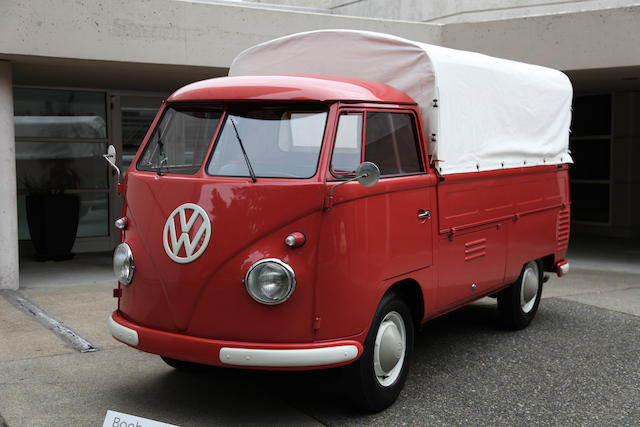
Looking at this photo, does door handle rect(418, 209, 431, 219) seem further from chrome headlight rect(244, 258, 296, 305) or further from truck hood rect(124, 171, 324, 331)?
A: chrome headlight rect(244, 258, 296, 305)

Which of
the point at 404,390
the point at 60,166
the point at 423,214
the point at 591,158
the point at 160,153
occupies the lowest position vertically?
the point at 404,390

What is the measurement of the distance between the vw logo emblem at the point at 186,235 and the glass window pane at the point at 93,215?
8767 millimetres

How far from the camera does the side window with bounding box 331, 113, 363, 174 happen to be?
4527 mm

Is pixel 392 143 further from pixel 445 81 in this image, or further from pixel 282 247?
pixel 282 247

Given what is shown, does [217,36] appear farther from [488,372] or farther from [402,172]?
[488,372]

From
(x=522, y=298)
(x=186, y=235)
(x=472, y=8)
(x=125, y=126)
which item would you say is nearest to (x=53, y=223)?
(x=125, y=126)

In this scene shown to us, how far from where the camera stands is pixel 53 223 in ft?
37.8

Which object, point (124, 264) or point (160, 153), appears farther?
point (160, 153)

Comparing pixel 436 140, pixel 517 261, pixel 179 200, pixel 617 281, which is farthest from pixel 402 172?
pixel 617 281

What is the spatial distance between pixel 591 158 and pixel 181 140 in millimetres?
12870

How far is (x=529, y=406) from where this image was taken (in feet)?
16.2

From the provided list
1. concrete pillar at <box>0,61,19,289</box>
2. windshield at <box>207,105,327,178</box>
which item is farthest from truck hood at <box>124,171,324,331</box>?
concrete pillar at <box>0,61,19,289</box>

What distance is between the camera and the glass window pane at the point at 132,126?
1299 cm

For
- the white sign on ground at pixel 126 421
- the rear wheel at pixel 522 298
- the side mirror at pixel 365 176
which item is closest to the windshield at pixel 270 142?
the side mirror at pixel 365 176
